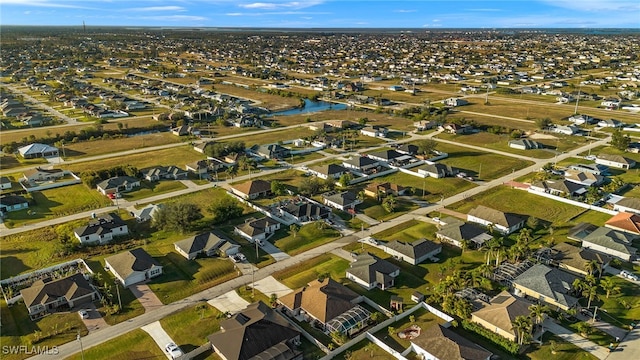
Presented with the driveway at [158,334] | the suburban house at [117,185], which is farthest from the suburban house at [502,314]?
the suburban house at [117,185]

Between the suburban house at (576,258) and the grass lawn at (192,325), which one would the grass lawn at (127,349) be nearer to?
the grass lawn at (192,325)

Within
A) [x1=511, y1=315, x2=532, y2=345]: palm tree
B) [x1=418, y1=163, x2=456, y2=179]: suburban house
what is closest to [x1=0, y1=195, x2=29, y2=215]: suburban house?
[x1=418, y1=163, x2=456, y2=179]: suburban house

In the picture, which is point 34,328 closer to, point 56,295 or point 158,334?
point 56,295

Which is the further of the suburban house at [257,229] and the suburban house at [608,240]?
the suburban house at [257,229]

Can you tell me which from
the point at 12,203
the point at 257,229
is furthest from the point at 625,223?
the point at 12,203

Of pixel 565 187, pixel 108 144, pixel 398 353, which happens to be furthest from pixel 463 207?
pixel 108 144

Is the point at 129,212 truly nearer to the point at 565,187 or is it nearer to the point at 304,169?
the point at 304,169

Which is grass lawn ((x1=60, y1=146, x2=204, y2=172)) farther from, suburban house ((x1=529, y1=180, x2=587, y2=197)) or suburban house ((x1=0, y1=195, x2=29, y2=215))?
suburban house ((x1=529, y1=180, x2=587, y2=197))
